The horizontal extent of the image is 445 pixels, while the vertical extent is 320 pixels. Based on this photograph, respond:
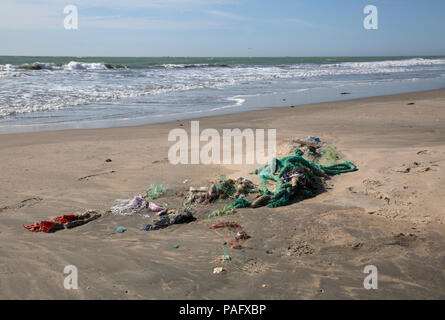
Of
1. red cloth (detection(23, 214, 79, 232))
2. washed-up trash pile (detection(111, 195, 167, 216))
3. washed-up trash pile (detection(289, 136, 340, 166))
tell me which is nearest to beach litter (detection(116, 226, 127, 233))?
washed-up trash pile (detection(111, 195, 167, 216))

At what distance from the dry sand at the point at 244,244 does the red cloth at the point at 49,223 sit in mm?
124

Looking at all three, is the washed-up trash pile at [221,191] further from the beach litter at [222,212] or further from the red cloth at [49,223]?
→ the red cloth at [49,223]

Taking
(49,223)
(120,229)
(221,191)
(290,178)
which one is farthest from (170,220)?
(290,178)

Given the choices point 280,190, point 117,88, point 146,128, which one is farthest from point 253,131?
point 117,88

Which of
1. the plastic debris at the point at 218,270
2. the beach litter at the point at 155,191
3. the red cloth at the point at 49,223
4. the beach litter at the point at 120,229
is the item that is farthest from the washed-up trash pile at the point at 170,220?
the plastic debris at the point at 218,270

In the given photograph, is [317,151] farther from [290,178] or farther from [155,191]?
[155,191]

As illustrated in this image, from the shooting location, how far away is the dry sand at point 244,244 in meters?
2.88

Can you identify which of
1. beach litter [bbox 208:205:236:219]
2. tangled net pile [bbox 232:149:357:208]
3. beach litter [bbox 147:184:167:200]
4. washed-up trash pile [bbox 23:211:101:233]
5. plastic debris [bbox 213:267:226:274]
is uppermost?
tangled net pile [bbox 232:149:357:208]

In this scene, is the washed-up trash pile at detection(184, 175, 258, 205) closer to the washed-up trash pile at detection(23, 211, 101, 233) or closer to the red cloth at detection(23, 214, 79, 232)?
the washed-up trash pile at detection(23, 211, 101, 233)

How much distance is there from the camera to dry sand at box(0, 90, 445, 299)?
2.88m

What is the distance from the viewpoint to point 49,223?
4250mm

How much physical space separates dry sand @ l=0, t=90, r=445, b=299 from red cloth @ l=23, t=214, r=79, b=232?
0.12 meters

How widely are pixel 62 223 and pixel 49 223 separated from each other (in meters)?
0.14
